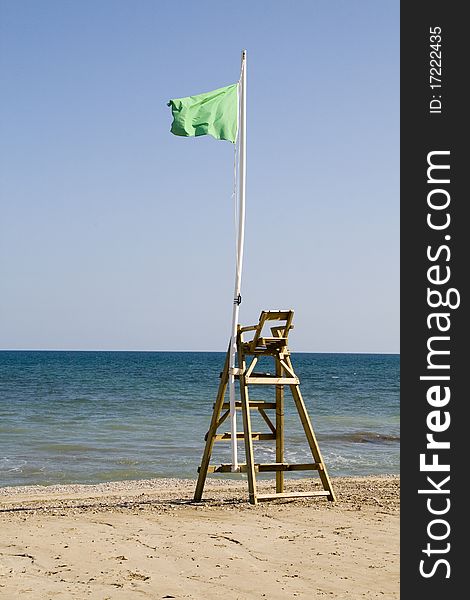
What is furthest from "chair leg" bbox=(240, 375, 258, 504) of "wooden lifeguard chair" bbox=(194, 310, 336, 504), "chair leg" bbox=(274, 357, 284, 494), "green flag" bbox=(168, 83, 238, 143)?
"green flag" bbox=(168, 83, 238, 143)

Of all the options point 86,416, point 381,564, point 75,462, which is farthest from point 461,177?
point 86,416

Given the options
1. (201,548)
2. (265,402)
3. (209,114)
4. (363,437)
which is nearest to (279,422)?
(265,402)

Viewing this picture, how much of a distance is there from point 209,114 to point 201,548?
5.45 m

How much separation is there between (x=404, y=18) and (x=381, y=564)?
4.40 metres

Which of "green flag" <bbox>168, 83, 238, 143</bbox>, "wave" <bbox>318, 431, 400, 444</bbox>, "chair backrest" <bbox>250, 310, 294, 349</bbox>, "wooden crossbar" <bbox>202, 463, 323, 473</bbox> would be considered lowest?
"wave" <bbox>318, 431, 400, 444</bbox>

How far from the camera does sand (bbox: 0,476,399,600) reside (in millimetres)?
6660

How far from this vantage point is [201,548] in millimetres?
7910

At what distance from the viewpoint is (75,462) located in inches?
686

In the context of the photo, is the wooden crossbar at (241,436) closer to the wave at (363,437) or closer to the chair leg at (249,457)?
the chair leg at (249,457)

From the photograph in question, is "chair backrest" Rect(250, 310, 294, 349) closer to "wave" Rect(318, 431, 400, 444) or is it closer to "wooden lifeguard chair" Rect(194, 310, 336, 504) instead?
"wooden lifeguard chair" Rect(194, 310, 336, 504)

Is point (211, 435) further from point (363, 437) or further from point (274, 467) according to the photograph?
point (363, 437)

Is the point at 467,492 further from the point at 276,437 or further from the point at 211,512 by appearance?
the point at 276,437

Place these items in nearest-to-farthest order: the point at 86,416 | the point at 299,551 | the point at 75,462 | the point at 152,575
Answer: the point at 152,575 < the point at 299,551 < the point at 75,462 < the point at 86,416

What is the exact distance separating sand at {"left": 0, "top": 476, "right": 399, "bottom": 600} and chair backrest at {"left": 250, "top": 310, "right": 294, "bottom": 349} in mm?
1999
